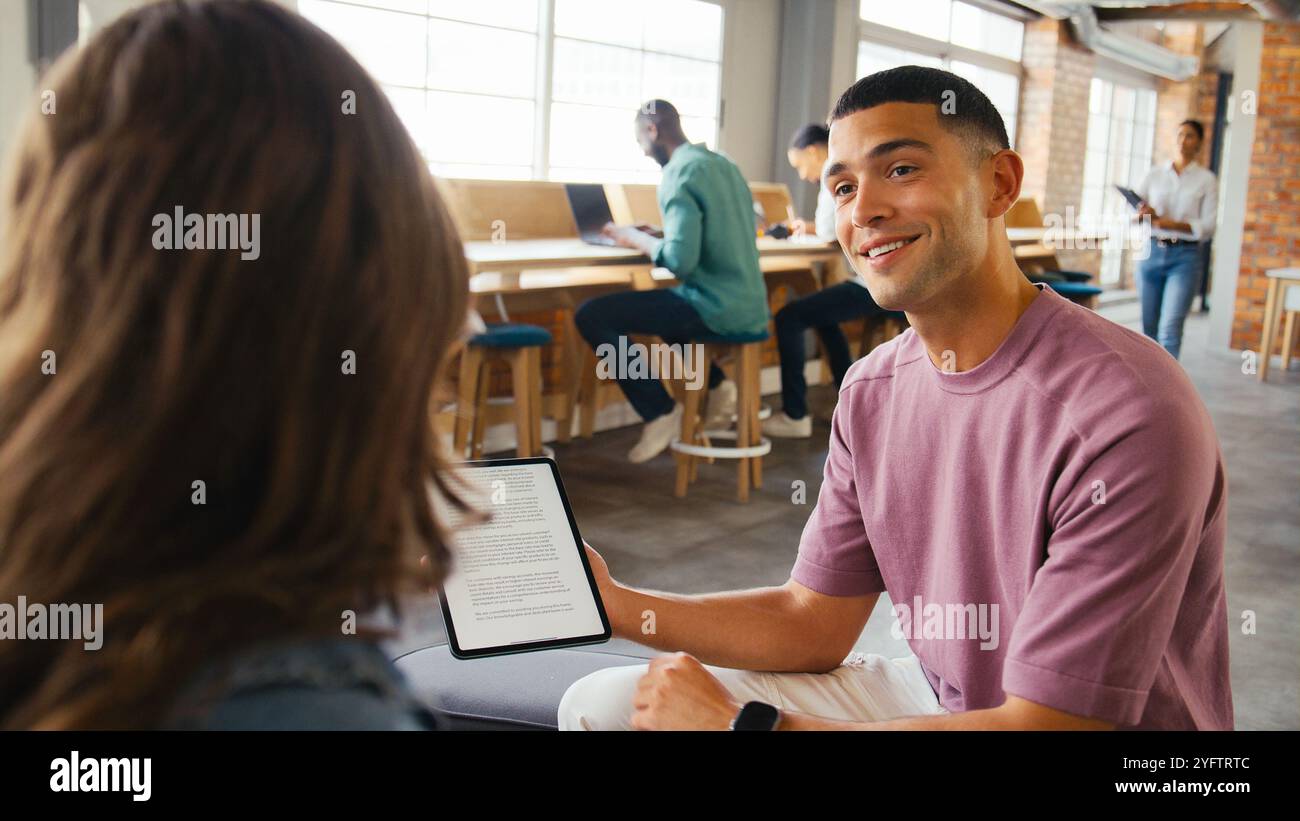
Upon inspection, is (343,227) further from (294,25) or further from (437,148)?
(437,148)

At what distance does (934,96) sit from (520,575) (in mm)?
752

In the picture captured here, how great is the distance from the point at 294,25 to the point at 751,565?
299 centimetres

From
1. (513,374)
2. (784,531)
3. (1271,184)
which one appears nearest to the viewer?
(784,531)

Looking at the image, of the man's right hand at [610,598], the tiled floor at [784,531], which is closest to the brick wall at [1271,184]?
the tiled floor at [784,531]

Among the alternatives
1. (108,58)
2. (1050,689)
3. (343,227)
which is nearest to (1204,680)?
(1050,689)

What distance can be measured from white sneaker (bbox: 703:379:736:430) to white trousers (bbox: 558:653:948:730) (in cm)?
336

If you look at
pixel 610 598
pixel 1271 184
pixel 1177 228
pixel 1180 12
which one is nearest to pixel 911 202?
pixel 610 598

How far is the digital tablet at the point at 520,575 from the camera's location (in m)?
1.12

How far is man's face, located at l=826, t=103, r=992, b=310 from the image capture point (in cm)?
138

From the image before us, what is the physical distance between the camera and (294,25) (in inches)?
24.3

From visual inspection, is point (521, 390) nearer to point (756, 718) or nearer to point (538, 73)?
point (538, 73)

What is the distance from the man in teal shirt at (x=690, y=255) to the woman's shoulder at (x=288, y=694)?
11.8 ft

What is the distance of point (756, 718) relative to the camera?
1.13 m

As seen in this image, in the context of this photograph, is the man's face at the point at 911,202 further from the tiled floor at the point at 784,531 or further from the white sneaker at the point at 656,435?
the white sneaker at the point at 656,435
